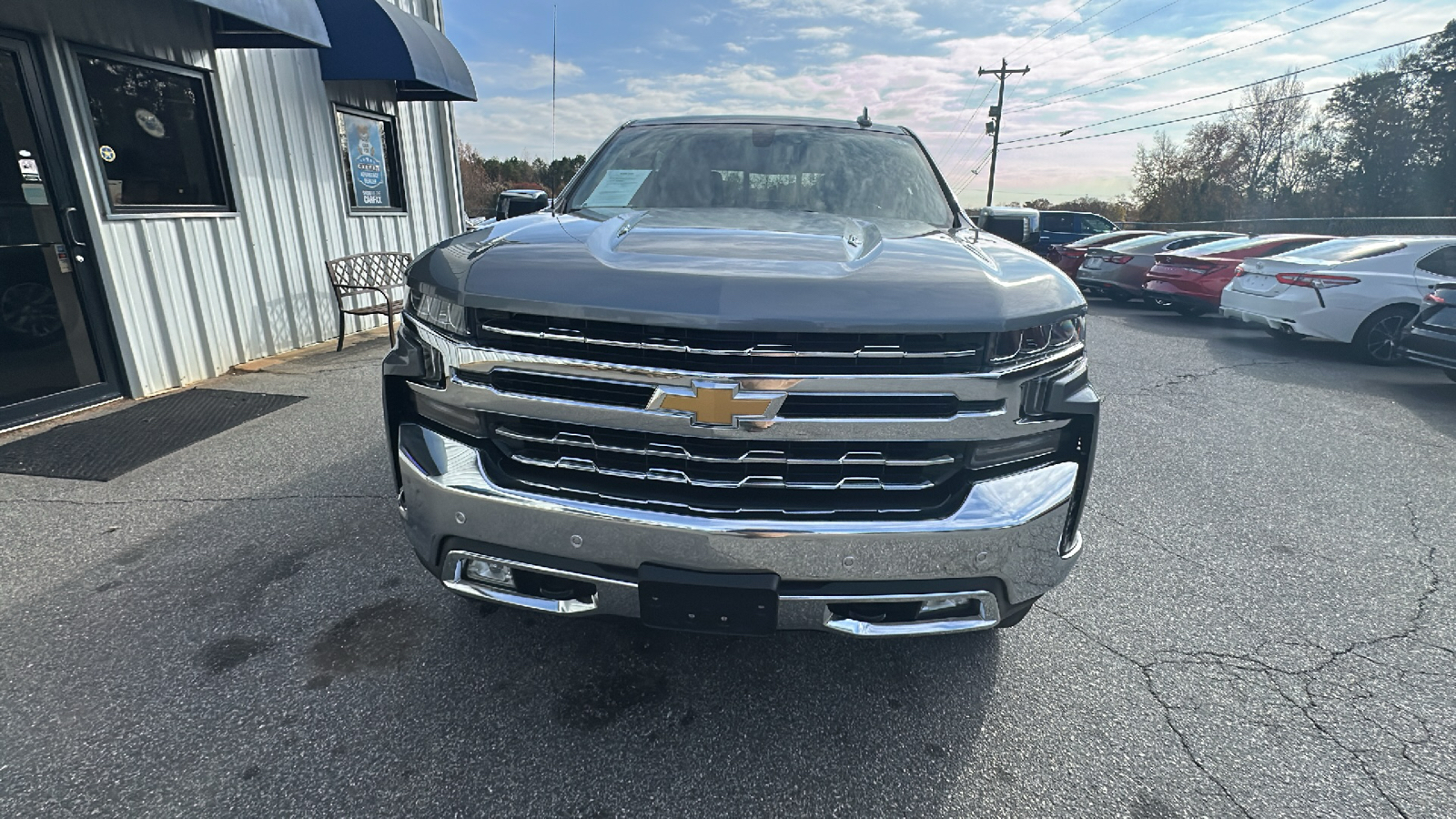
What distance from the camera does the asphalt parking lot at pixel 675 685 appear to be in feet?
6.03

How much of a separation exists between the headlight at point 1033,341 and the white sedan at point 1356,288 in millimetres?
7947

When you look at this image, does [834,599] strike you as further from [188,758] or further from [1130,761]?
[188,758]

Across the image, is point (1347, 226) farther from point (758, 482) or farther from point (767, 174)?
point (758, 482)

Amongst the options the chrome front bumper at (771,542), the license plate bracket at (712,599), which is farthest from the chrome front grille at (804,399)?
the license plate bracket at (712,599)

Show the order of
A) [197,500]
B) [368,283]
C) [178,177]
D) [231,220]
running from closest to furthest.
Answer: [197,500], [178,177], [231,220], [368,283]

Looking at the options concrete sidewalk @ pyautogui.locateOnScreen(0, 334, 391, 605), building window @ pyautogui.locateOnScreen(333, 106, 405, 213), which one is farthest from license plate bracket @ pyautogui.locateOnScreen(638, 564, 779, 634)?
building window @ pyautogui.locateOnScreen(333, 106, 405, 213)

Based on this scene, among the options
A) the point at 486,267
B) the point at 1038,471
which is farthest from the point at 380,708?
the point at 1038,471

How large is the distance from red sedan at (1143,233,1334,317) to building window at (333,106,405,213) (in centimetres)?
1091

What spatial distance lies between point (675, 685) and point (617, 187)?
200 centimetres

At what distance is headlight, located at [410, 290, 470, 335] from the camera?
70.6 inches

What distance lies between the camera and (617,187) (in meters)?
2.97

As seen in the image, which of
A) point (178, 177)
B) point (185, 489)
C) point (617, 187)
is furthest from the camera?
point (178, 177)

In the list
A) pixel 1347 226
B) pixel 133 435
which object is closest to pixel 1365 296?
pixel 133 435

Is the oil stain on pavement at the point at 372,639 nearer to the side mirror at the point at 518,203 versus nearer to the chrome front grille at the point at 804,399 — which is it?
the chrome front grille at the point at 804,399
